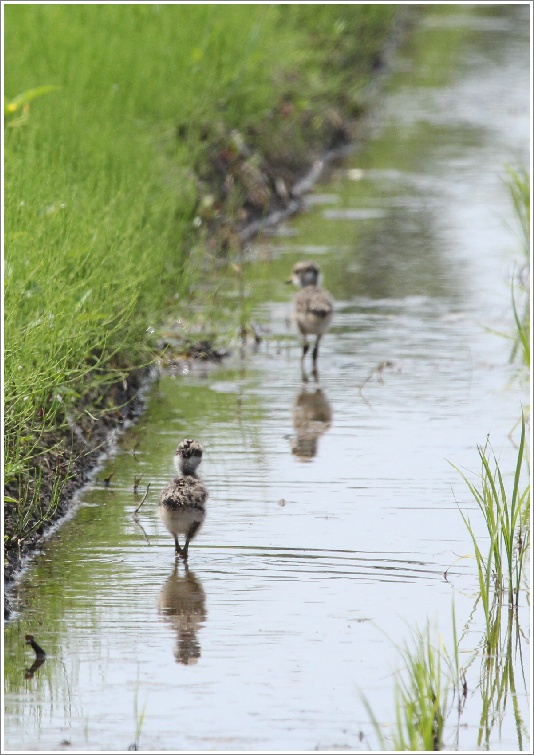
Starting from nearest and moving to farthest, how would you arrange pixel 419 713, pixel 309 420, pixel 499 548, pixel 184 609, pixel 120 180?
pixel 419 713
pixel 184 609
pixel 499 548
pixel 309 420
pixel 120 180

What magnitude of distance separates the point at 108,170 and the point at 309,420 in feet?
9.85

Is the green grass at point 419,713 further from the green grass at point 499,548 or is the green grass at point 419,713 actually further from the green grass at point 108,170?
the green grass at point 108,170

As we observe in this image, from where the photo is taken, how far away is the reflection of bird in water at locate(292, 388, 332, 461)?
998cm

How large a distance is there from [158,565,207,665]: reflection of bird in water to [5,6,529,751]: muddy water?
15mm

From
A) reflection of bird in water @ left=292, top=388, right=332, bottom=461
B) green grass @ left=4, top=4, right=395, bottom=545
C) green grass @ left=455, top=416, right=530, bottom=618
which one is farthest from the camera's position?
reflection of bird in water @ left=292, top=388, right=332, bottom=461

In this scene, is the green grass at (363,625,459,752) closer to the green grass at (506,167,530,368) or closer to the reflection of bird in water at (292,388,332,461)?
the reflection of bird in water at (292,388,332,461)

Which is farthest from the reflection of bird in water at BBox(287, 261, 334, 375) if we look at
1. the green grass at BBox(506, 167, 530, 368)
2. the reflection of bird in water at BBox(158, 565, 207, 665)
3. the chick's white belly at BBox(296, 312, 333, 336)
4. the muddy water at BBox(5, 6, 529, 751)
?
the reflection of bird in water at BBox(158, 565, 207, 665)

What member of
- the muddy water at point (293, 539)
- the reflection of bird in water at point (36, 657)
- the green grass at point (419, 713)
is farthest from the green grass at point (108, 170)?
the green grass at point (419, 713)

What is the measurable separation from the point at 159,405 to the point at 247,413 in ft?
2.00

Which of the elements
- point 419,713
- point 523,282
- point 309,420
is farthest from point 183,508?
point 523,282

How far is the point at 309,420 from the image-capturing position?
10.6m

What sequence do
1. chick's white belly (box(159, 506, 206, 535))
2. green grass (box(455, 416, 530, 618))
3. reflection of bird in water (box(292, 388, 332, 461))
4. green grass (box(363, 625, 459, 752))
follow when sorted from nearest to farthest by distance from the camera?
green grass (box(363, 625, 459, 752))
green grass (box(455, 416, 530, 618))
chick's white belly (box(159, 506, 206, 535))
reflection of bird in water (box(292, 388, 332, 461))

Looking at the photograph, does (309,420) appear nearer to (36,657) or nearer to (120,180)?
(120,180)

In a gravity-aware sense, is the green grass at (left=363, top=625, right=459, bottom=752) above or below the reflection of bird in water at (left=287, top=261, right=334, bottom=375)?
above
